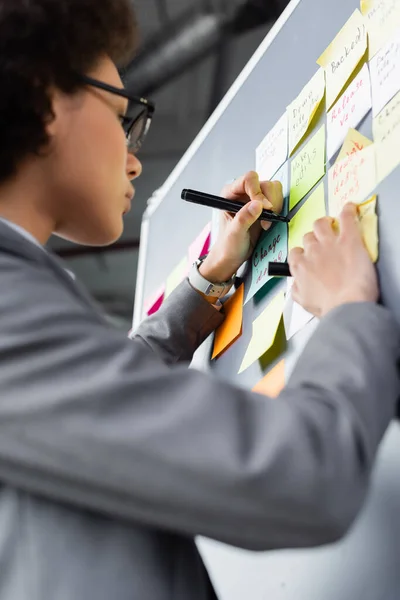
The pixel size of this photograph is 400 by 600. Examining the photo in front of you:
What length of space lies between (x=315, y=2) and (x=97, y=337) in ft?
2.14

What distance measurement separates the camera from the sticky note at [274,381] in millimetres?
719

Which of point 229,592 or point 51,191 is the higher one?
point 51,191

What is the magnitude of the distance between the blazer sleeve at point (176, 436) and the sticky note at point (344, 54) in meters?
0.43

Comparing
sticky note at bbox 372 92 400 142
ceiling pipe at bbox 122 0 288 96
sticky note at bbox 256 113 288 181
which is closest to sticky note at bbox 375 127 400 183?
sticky note at bbox 372 92 400 142

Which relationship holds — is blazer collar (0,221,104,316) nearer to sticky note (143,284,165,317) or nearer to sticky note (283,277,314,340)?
sticky note (283,277,314,340)

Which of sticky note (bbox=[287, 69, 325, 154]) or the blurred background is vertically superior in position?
sticky note (bbox=[287, 69, 325, 154])

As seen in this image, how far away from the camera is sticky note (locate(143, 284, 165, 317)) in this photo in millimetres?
1228

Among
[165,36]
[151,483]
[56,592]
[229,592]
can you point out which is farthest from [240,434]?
[165,36]

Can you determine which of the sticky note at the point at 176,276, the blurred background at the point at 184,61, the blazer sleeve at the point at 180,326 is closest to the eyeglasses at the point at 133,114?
the blazer sleeve at the point at 180,326

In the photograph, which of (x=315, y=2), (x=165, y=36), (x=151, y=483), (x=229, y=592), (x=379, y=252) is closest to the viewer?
(x=151, y=483)

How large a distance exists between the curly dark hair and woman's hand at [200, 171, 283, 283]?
27 cm

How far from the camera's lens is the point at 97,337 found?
44 centimetres

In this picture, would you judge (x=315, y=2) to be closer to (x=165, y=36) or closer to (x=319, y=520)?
(x=319, y=520)

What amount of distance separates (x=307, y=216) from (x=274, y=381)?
199 millimetres
